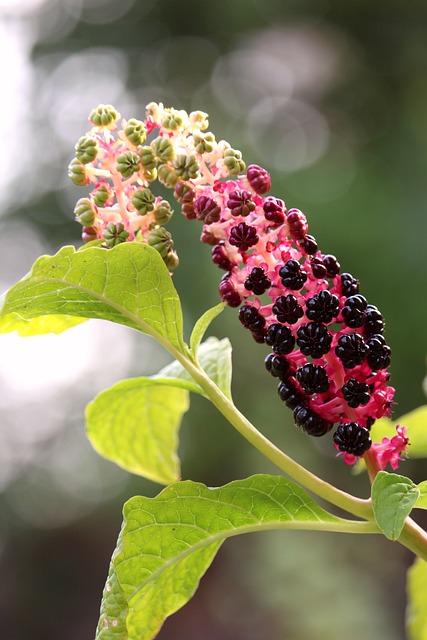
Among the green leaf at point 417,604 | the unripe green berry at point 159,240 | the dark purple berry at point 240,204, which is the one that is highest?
the unripe green berry at point 159,240

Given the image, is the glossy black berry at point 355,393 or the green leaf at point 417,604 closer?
the glossy black berry at point 355,393

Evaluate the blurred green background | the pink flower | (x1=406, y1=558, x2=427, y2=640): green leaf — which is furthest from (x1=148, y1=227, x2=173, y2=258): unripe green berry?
the blurred green background

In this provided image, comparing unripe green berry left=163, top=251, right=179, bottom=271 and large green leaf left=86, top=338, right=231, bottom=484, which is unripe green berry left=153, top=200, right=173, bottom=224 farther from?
large green leaf left=86, top=338, right=231, bottom=484

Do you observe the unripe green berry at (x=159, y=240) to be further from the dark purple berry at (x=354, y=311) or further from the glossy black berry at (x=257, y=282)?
the dark purple berry at (x=354, y=311)

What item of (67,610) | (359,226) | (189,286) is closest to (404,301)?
(359,226)

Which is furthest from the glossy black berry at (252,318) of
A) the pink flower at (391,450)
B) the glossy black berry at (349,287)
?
the pink flower at (391,450)

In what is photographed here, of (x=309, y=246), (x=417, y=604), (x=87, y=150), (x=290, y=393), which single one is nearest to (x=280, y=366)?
(x=290, y=393)

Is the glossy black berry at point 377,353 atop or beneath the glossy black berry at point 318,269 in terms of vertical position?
beneath
